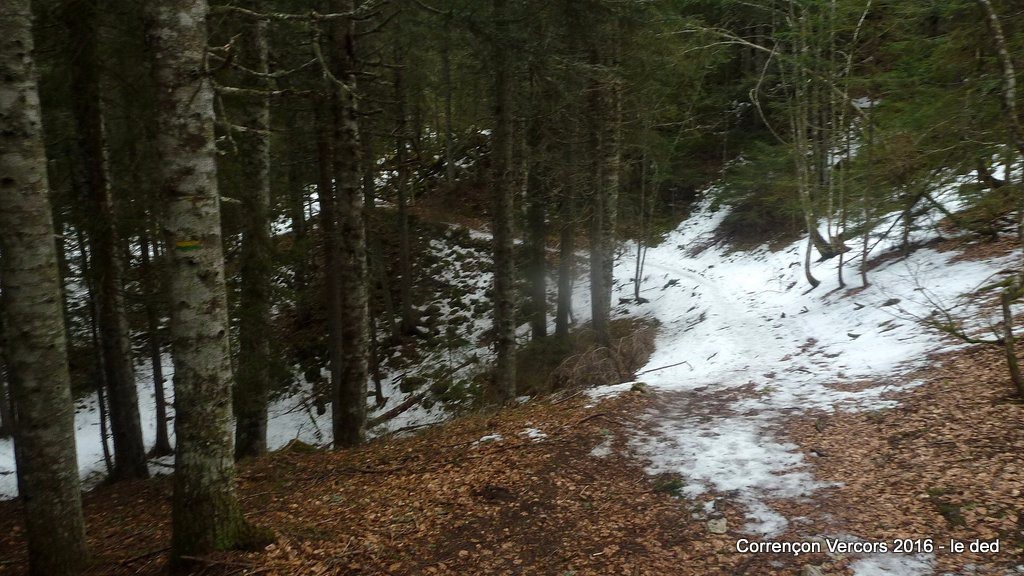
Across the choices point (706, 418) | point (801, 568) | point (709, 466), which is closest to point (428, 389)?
point (706, 418)

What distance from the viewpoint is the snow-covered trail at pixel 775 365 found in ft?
17.7

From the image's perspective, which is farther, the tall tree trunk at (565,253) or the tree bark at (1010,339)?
the tall tree trunk at (565,253)

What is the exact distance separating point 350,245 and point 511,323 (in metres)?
3.48

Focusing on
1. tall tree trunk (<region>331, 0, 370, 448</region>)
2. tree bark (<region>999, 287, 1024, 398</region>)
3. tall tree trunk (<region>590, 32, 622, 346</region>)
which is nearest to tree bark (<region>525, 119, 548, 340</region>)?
tall tree trunk (<region>590, 32, 622, 346</region>)

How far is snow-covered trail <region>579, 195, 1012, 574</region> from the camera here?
5398 millimetres

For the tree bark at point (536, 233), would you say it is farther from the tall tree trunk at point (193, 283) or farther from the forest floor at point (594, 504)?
the tall tree trunk at point (193, 283)

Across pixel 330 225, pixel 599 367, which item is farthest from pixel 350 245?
pixel 599 367

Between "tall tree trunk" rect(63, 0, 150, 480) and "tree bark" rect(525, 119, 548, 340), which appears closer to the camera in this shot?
"tall tree trunk" rect(63, 0, 150, 480)

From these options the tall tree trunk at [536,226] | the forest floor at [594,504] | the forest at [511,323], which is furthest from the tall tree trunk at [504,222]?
the tall tree trunk at [536,226]

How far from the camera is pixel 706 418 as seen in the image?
7.36 metres

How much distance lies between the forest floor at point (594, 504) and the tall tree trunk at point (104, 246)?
64.7 inches

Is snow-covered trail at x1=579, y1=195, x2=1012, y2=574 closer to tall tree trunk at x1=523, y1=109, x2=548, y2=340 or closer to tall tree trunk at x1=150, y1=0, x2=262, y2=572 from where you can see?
tall tree trunk at x1=523, y1=109, x2=548, y2=340

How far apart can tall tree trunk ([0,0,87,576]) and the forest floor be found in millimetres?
521

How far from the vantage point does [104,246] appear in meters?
7.66
